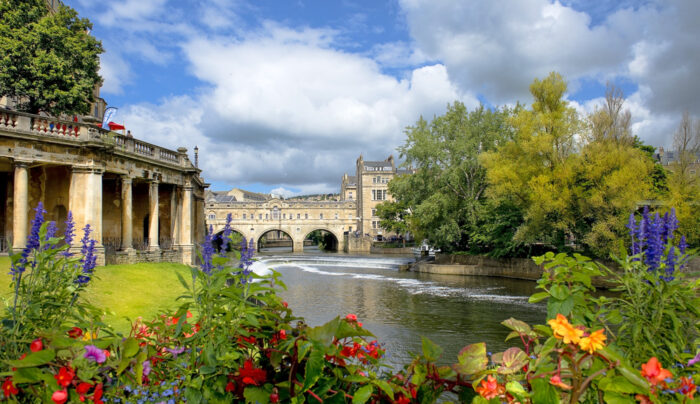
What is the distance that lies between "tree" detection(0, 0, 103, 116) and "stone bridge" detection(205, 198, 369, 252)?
189ft

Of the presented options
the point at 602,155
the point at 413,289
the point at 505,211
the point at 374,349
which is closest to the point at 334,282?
the point at 413,289

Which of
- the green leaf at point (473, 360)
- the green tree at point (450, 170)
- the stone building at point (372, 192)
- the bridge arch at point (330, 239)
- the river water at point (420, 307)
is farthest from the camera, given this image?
the stone building at point (372, 192)

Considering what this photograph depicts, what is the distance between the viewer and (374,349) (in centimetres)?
306

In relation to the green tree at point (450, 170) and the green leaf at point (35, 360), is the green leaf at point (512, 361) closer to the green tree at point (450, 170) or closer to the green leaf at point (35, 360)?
the green leaf at point (35, 360)

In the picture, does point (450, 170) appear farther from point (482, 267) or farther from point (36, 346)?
point (36, 346)

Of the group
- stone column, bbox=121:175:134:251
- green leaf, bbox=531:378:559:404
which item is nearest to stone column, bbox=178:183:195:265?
stone column, bbox=121:175:134:251

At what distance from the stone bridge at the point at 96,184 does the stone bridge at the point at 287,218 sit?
57.5 metres

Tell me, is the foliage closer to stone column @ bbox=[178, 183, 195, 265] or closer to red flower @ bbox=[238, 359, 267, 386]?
stone column @ bbox=[178, 183, 195, 265]

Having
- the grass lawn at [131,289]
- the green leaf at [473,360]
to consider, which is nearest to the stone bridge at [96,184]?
the grass lawn at [131,289]

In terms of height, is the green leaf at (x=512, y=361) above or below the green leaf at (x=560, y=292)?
below

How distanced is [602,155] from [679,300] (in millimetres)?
25558

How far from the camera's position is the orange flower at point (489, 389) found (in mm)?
2164

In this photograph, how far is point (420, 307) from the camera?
1823 cm

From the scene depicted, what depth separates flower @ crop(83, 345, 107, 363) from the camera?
95.9 inches
